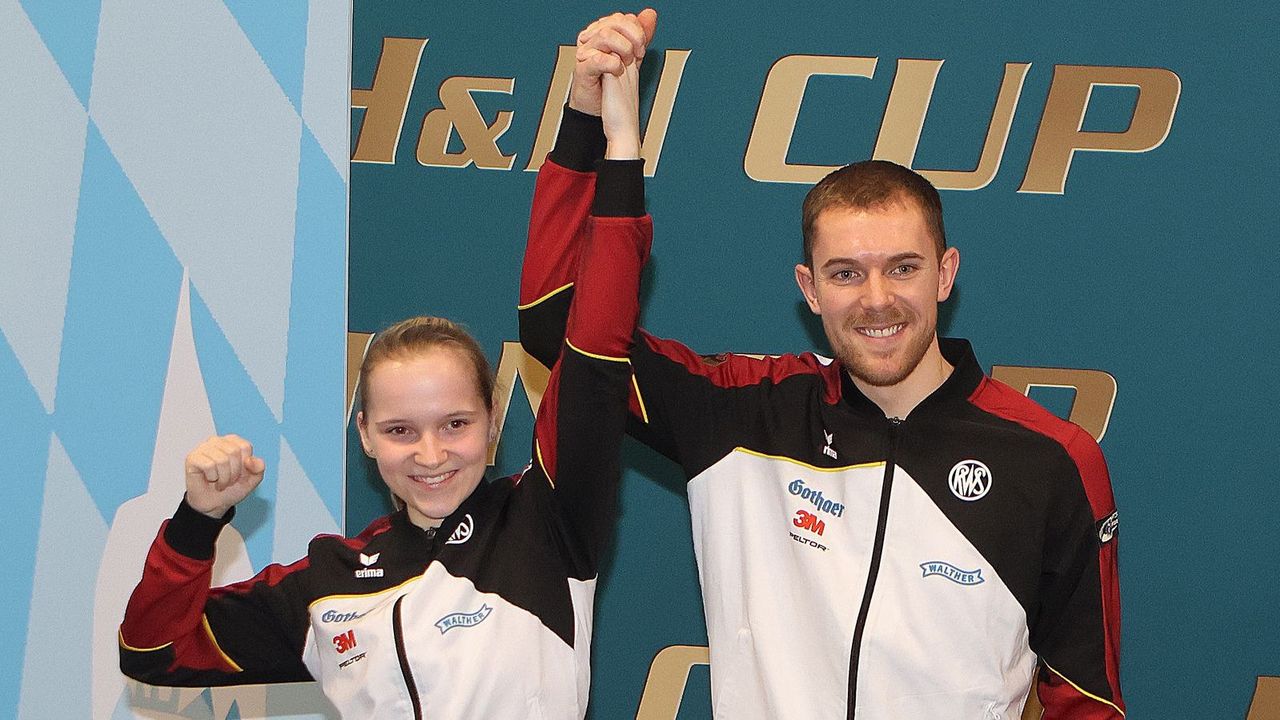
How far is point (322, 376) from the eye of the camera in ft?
7.63

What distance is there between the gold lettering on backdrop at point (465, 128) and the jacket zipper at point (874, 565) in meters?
0.90

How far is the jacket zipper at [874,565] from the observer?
1.69 m

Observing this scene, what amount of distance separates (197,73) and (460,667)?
1279 millimetres

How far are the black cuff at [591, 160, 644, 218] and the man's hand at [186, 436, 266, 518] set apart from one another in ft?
1.90

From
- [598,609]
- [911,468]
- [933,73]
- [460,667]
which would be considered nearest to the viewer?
[460,667]

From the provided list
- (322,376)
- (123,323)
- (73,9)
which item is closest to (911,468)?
(322,376)

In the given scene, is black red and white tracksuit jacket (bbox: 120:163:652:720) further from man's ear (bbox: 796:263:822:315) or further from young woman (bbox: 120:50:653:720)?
man's ear (bbox: 796:263:822:315)

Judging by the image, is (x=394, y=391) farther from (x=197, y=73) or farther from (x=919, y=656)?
(x=197, y=73)

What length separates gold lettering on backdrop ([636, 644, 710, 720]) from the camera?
90.4 inches

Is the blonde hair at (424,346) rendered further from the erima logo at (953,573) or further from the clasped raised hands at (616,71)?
the erima logo at (953,573)

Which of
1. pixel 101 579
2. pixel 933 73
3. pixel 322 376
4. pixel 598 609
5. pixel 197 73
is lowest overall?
pixel 101 579

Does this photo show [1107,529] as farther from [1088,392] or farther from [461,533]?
[461,533]

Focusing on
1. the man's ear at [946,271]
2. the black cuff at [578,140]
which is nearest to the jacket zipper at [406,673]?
the black cuff at [578,140]

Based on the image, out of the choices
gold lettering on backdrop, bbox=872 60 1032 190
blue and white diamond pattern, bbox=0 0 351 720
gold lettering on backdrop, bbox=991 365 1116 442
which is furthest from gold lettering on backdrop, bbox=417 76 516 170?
gold lettering on backdrop, bbox=991 365 1116 442
